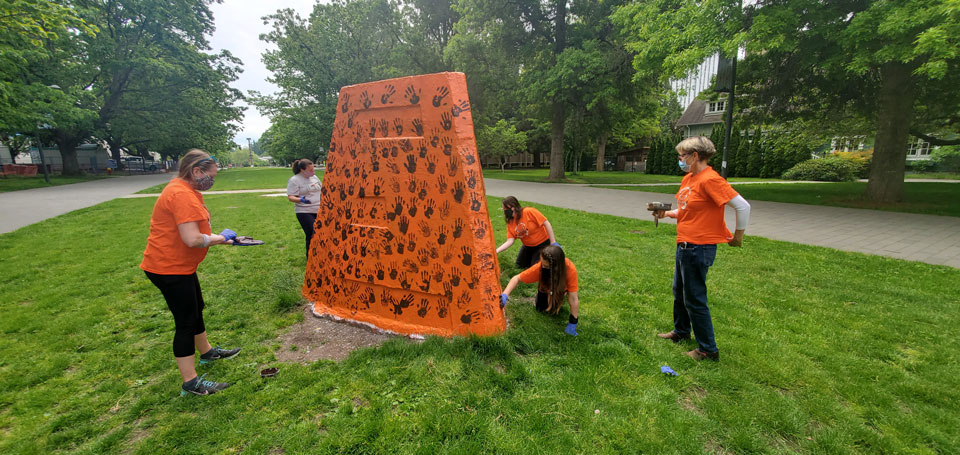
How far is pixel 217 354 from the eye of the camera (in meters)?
3.42

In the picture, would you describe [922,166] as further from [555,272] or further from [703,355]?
[555,272]

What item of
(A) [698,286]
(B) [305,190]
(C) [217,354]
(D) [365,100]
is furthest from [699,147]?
(B) [305,190]

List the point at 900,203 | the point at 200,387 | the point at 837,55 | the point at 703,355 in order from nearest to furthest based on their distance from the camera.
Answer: the point at 200,387 < the point at 703,355 < the point at 837,55 < the point at 900,203

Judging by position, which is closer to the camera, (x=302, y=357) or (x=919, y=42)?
(x=302, y=357)

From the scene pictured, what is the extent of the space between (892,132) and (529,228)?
47.5 feet

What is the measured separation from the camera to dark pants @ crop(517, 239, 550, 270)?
15.7 feet

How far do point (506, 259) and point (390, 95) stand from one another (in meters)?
3.49

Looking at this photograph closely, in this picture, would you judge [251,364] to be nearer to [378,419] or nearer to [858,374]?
[378,419]

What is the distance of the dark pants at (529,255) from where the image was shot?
4.79 meters

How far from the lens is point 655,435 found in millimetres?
2391

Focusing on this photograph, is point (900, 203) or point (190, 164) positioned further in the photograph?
point (900, 203)

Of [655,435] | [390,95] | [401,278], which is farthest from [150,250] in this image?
[655,435]

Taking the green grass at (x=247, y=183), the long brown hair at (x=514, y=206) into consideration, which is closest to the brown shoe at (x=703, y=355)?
the long brown hair at (x=514, y=206)

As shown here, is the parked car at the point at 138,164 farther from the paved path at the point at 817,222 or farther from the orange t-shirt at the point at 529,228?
the orange t-shirt at the point at 529,228
